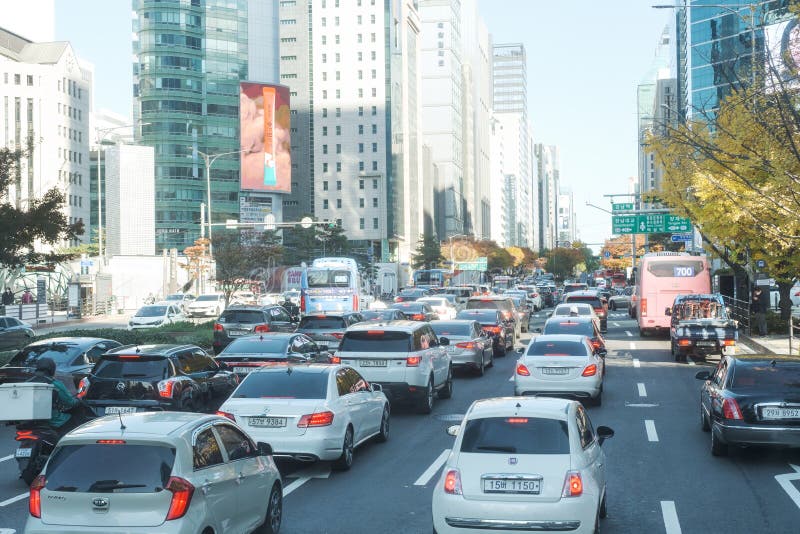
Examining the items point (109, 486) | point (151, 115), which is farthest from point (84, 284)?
point (109, 486)

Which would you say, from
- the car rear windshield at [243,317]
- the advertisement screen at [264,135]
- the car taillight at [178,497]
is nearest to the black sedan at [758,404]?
the car taillight at [178,497]

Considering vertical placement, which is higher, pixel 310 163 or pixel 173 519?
pixel 310 163

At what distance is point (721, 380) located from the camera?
A: 14.2 metres

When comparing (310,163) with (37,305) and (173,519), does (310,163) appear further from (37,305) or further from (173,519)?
(173,519)

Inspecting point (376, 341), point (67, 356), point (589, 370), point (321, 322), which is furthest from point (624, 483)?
point (321, 322)

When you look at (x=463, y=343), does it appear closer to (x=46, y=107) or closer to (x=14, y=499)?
(x=14, y=499)

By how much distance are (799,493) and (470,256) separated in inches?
4985

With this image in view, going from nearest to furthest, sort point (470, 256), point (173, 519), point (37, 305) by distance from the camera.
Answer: point (173, 519), point (37, 305), point (470, 256)

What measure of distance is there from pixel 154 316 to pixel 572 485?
132 ft

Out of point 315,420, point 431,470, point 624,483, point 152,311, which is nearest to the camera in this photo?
point 624,483

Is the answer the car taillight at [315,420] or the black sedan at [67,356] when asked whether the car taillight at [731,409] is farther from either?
the black sedan at [67,356]

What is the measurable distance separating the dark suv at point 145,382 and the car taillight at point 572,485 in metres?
8.06

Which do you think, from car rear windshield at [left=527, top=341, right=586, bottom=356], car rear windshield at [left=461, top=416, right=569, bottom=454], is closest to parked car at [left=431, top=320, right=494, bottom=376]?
car rear windshield at [left=527, top=341, right=586, bottom=356]

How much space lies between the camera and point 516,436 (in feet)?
29.1
